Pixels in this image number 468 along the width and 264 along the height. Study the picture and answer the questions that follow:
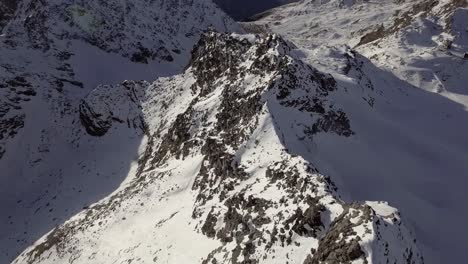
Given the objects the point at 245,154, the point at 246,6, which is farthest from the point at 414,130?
the point at 246,6

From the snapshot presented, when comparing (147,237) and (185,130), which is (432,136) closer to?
(185,130)

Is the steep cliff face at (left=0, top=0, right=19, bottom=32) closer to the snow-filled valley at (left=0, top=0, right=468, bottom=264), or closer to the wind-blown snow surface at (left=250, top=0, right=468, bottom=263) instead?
the snow-filled valley at (left=0, top=0, right=468, bottom=264)

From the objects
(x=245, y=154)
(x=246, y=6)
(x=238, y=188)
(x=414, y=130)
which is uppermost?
(x=245, y=154)

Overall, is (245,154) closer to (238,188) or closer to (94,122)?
(238,188)

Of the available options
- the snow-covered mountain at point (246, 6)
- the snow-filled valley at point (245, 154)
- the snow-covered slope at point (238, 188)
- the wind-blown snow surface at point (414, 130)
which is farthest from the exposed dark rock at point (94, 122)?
the snow-covered mountain at point (246, 6)

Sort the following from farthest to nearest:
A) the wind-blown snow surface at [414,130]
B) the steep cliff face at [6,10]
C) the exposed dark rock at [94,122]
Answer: the steep cliff face at [6,10], the exposed dark rock at [94,122], the wind-blown snow surface at [414,130]

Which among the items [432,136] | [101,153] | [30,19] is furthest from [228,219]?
[30,19]

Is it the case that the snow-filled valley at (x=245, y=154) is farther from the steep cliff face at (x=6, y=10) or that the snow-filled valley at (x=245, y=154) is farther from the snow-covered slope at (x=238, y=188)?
the steep cliff face at (x=6, y=10)
